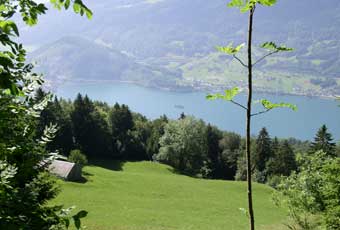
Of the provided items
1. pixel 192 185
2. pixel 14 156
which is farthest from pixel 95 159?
pixel 14 156

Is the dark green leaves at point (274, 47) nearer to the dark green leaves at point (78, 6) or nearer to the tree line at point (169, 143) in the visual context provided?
the dark green leaves at point (78, 6)

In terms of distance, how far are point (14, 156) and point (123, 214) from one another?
3268 cm

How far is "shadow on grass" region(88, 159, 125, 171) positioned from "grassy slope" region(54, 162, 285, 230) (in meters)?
8.63

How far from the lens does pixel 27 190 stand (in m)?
4.43

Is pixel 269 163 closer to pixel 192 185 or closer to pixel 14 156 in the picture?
pixel 192 185

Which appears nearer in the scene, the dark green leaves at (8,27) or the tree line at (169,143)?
the dark green leaves at (8,27)

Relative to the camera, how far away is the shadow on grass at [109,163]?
65.8m

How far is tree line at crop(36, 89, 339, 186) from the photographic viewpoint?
2702 inches

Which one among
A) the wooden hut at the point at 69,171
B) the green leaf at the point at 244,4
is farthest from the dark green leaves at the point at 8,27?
the wooden hut at the point at 69,171

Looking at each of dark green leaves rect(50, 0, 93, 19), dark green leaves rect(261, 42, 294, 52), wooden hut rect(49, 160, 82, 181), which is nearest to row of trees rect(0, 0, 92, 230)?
dark green leaves rect(50, 0, 93, 19)

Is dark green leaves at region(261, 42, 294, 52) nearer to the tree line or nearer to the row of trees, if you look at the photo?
the row of trees

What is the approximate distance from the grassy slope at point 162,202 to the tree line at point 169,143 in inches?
544

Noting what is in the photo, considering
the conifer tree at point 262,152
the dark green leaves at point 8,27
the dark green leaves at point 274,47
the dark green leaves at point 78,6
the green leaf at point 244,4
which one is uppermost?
the conifer tree at point 262,152

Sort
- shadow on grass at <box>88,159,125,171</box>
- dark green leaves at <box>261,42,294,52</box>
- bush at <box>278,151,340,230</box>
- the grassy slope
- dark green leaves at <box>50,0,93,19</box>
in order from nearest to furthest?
dark green leaves at <box>50,0,93,19</box>, dark green leaves at <box>261,42,294,52</box>, bush at <box>278,151,340,230</box>, the grassy slope, shadow on grass at <box>88,159,125,171</box>
